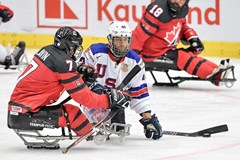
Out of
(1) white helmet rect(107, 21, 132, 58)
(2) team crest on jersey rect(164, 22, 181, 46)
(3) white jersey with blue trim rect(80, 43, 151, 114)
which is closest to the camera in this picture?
(1) white helmet rect(107, 21, 132, 58)

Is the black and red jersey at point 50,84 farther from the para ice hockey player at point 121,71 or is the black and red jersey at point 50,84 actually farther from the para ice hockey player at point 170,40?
the para ice hockey player at point 170,40

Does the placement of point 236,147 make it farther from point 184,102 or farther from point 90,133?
point 184,102

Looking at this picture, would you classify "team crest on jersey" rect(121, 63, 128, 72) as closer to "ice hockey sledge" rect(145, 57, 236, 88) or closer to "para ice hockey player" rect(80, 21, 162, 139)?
"para ice hockey player" rect(80, 21, 162, 139)

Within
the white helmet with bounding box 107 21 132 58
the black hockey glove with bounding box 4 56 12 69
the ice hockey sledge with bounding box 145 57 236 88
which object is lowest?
the black hockey glove with bounding box 4 56 12 69

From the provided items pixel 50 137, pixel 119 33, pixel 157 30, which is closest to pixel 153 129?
pixel 119 33

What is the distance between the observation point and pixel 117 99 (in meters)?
6.54

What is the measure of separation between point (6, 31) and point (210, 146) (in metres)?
6.54

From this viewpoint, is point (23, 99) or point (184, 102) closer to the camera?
point (23, 99)

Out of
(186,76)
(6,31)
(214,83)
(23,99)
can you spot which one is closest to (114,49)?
(23,99)

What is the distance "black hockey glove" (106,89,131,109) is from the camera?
6.54 meters

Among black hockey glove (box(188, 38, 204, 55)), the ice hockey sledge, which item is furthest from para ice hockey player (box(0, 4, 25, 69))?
black hockey glove (box(188, 38, 204, 55))

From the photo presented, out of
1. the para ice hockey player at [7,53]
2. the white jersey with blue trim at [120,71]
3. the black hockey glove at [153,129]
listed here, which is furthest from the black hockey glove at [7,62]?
the black hockey glove at [153,129]

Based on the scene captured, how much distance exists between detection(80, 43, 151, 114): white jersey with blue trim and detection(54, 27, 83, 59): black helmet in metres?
0.62

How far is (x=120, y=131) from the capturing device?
693 cm
